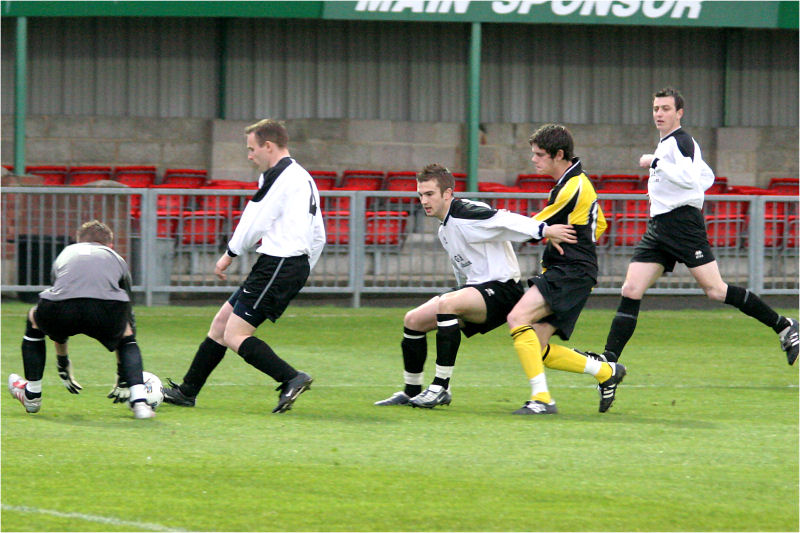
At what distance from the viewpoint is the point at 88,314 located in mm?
7348

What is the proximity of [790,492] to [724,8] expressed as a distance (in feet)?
52.2

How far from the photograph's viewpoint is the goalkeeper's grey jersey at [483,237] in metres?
7.52

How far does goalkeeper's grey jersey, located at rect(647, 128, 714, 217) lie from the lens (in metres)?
8.61

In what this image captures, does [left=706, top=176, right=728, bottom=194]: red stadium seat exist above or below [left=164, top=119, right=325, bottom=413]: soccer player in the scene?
above

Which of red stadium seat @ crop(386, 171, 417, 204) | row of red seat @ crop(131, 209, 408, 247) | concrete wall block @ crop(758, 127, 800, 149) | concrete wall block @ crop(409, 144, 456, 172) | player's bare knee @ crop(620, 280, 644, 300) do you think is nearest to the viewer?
player's bare knee @ crop(620, 280, 644, 300)

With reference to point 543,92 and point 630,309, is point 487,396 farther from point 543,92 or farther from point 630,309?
point 543,92

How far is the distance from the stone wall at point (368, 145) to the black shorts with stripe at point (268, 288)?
1439cm

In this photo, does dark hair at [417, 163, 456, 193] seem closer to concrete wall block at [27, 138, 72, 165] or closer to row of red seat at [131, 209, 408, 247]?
row of red seat at [131, 209, 408, 247]

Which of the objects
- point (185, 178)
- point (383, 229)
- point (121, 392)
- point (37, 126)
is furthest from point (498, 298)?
point (37, 126)

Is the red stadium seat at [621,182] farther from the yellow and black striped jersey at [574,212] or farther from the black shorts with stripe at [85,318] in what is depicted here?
the black shorts with stripe at [85,318]

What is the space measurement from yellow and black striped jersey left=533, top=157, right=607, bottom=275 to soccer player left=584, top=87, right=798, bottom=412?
937 millimetres

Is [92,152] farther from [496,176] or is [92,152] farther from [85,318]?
[85,318]

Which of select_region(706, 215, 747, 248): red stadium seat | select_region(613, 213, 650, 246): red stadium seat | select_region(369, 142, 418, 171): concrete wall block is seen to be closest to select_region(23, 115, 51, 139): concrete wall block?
select_region(369, 142, 418, 171): concrete wall block

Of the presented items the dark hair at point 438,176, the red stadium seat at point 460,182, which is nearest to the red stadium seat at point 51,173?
the red stadium seat at point 460,182
